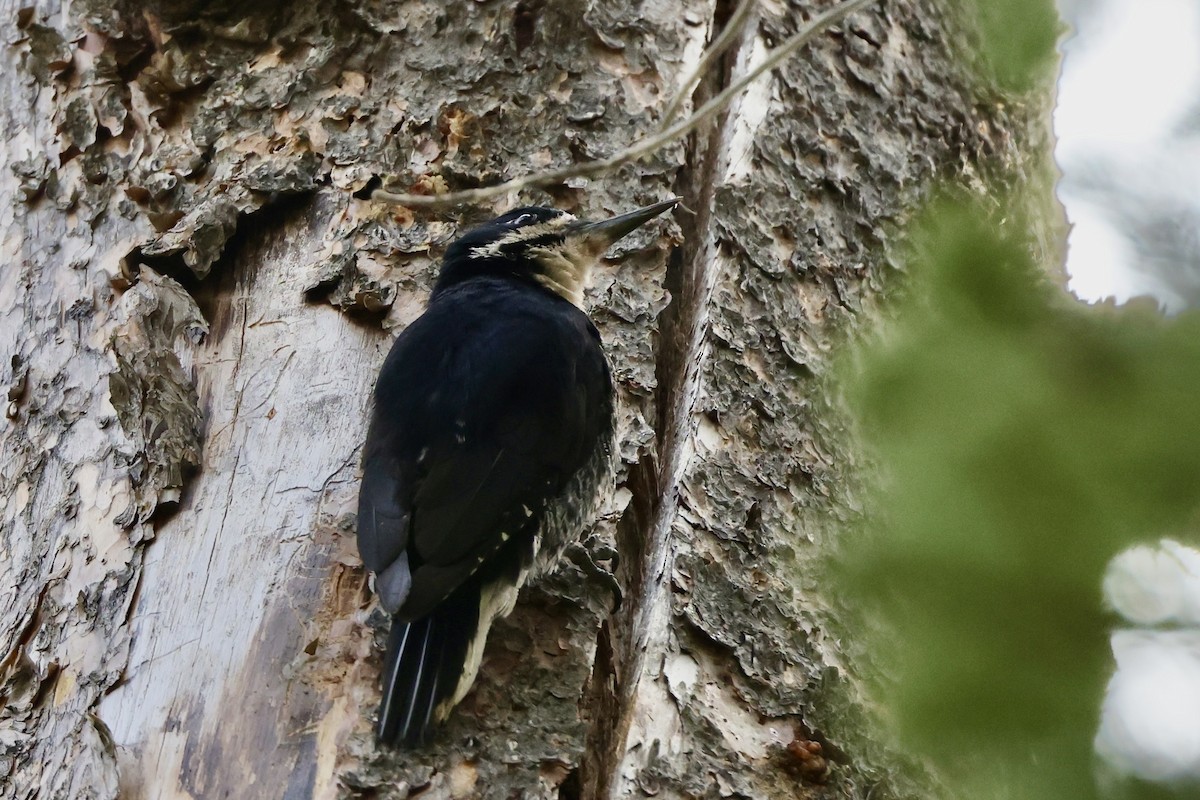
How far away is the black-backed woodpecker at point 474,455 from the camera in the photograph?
229cm

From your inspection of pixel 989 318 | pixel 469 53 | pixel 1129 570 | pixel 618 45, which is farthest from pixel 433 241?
pixel 1129 570

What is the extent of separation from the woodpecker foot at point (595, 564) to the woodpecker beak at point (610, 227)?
787mm

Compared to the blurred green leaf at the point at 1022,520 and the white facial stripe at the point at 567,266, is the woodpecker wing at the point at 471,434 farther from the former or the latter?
the blurred green leaf at the point at 1022,520

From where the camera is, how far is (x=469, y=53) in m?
3.24

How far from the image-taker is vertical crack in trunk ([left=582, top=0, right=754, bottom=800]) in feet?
7.92

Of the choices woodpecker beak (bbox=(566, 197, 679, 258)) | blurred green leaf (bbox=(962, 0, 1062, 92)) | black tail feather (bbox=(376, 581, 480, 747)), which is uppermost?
blurred green leaf (bbox=(962, 0, 1062, 92))

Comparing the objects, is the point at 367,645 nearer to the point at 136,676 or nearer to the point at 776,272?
the point at 136,676

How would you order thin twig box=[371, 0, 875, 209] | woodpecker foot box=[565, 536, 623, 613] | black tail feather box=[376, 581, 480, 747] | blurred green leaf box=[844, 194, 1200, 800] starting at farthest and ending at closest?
1. woodpecker foot box=[565, 536, 623, 613]
2. black tail feather box=[376, 581, 480, 747]
3. thin twig box=[371, 0, 875, 209]
4. blurred green leaf box=[844, 194, 1200, 800]

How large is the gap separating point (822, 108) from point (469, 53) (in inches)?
37.9

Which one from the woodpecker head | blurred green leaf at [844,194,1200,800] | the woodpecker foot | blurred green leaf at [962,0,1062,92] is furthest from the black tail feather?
blurred green leaf at [962,0,1062,92]

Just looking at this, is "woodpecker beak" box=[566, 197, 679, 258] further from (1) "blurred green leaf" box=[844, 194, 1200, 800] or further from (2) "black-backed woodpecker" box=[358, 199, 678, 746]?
(1) "blurred green leaf" box=[844, 194, 1200, 800]

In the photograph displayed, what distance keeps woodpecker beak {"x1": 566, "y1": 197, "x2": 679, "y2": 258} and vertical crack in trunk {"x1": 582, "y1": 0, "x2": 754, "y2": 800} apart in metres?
0.17

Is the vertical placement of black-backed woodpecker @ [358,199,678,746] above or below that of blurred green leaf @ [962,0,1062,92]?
below

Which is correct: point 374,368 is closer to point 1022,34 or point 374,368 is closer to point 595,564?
point 595,564
